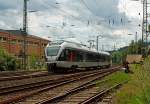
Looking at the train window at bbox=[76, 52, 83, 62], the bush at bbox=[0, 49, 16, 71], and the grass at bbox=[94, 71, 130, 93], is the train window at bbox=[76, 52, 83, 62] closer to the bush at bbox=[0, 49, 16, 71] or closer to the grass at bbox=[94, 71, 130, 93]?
the bush at bbox=[0, 49, 16, 71]

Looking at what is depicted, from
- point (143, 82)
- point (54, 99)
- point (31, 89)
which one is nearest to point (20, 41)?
point (31, 89)

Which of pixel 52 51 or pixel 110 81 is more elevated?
pixel 52 51

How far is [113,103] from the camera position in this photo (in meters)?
16.6

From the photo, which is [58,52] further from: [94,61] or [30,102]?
[30,102]

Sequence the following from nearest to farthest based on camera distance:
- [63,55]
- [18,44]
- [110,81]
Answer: [110,81] → [63,55] → [18,44]

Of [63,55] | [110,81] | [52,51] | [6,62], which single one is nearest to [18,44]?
[6,62]

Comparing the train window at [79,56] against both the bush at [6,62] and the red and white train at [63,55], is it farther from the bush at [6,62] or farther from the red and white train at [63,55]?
the bush at [6,62]

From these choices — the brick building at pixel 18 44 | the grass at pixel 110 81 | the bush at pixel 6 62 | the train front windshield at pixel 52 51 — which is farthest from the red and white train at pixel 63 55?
the brick building at pixel 18 44

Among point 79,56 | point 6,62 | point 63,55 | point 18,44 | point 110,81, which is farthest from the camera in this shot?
point 18,44

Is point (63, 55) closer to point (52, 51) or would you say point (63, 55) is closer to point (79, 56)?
point (52, 51)

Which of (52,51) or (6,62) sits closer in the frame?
(52,51)

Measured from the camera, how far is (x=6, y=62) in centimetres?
5112

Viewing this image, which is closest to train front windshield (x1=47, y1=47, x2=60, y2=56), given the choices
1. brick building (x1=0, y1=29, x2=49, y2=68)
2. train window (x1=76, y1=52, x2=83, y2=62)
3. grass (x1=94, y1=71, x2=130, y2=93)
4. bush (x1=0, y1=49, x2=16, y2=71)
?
train window (x1=76, y1=52, x2=83, y2=62)

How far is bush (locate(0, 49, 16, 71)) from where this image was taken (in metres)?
50.2
